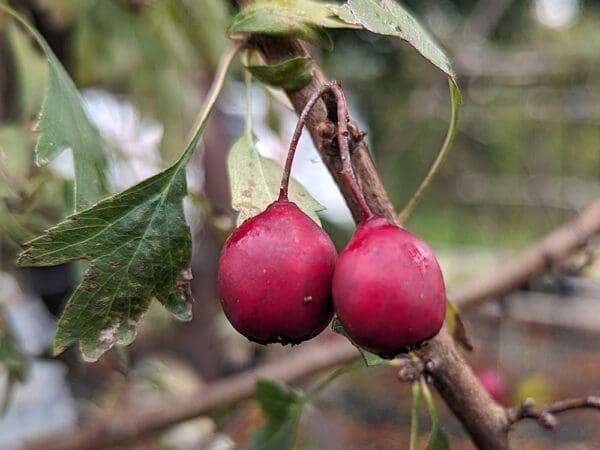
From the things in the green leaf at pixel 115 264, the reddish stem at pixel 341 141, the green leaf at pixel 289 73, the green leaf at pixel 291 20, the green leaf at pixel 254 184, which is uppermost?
the green leaf at pixel 291 20

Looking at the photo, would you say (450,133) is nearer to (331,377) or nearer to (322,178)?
(331,377)

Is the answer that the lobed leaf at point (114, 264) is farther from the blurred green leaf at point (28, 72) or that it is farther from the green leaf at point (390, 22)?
the blurred green leaf at point (28, 72)

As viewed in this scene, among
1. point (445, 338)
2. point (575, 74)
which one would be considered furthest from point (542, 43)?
point (445, 338)

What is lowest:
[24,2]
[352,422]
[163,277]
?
[352,422]

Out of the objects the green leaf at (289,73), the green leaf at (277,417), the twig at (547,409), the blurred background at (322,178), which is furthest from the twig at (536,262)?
the green leaf at (289,73)

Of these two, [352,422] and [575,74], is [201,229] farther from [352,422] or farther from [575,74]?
[575,74]

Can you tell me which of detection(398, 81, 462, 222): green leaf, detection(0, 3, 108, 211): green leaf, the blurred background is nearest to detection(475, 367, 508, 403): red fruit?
the blurred background
